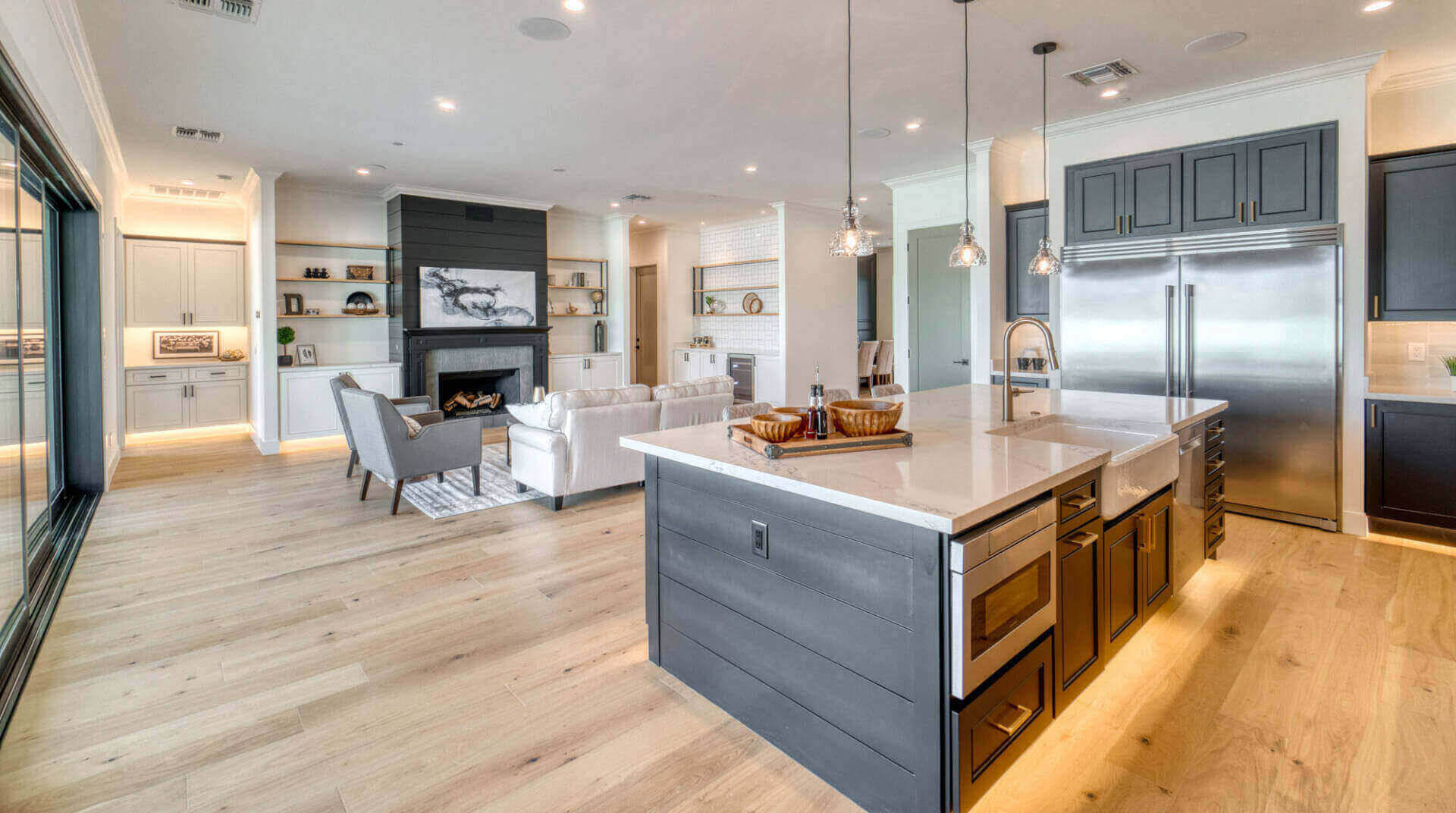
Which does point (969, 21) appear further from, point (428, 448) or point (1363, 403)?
point (428, 448)

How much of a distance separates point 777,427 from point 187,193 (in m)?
8.73

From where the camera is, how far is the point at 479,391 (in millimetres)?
8531

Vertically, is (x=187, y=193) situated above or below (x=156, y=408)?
above

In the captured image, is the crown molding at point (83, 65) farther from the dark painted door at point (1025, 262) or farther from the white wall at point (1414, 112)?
the white wall at point (1414, 112)

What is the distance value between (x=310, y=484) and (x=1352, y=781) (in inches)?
241

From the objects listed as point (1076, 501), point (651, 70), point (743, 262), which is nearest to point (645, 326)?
point (743, 262)

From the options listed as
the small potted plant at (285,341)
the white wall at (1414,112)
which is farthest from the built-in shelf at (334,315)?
the white wall at (1414,112)

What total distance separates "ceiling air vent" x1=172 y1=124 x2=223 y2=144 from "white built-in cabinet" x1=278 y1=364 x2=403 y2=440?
230 cm

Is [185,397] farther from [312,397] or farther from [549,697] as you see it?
[549,697]

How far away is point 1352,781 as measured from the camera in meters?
1.88

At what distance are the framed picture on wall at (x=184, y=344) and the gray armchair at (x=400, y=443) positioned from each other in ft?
15.8

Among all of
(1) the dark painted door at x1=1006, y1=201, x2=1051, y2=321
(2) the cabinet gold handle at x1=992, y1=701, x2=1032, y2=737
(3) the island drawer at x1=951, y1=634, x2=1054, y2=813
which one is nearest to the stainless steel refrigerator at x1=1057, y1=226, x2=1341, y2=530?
(1) the dark painted door at x1=1006, y1=201, x2=1051, y2=321

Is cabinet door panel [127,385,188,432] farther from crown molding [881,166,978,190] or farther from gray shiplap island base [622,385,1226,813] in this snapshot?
crown molding [881,166,978,190]

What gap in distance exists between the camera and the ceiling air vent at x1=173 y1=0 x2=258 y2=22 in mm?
3215
